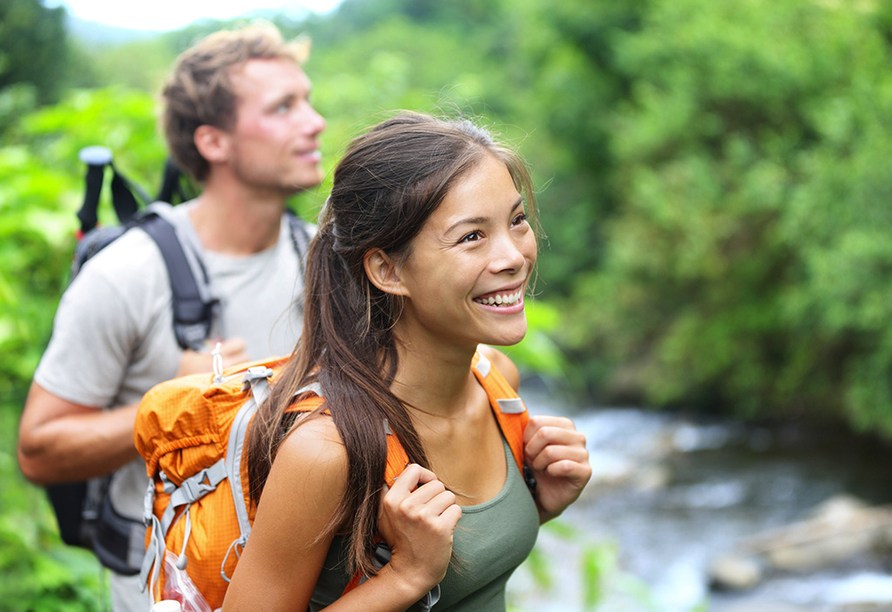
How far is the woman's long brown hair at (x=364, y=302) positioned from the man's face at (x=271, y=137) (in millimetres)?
921

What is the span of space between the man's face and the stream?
→ 16.3ft

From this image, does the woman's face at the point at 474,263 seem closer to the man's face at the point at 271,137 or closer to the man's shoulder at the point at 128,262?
the man's shoulder at the point at 128,262

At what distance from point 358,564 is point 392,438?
226 millimetres

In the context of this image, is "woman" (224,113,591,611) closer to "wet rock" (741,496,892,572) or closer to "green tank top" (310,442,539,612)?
"green tank top" (310,442,539,612)

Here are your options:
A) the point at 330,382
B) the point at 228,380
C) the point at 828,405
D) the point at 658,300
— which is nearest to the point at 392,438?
the point at 330,382

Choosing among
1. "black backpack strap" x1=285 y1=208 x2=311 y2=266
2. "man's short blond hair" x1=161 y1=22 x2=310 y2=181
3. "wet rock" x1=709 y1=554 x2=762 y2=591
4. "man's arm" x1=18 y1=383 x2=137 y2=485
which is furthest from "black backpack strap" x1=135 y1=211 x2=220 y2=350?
"wet rock" x1=709 y1=554 x2=762 y2=591

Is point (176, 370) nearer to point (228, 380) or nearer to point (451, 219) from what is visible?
point (228, 380)

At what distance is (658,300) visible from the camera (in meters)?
17.0

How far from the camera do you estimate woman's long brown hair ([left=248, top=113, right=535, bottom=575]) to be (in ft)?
4.48

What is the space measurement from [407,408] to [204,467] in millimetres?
402

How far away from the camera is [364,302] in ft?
5.15

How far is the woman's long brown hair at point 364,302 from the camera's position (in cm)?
137

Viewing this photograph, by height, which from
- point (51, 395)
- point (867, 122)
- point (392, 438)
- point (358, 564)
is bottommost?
point (867, 122)

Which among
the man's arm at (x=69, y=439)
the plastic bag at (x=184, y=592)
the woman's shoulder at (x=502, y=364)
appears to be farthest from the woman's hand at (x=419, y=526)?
the man's arm at (x=69, y=439)
